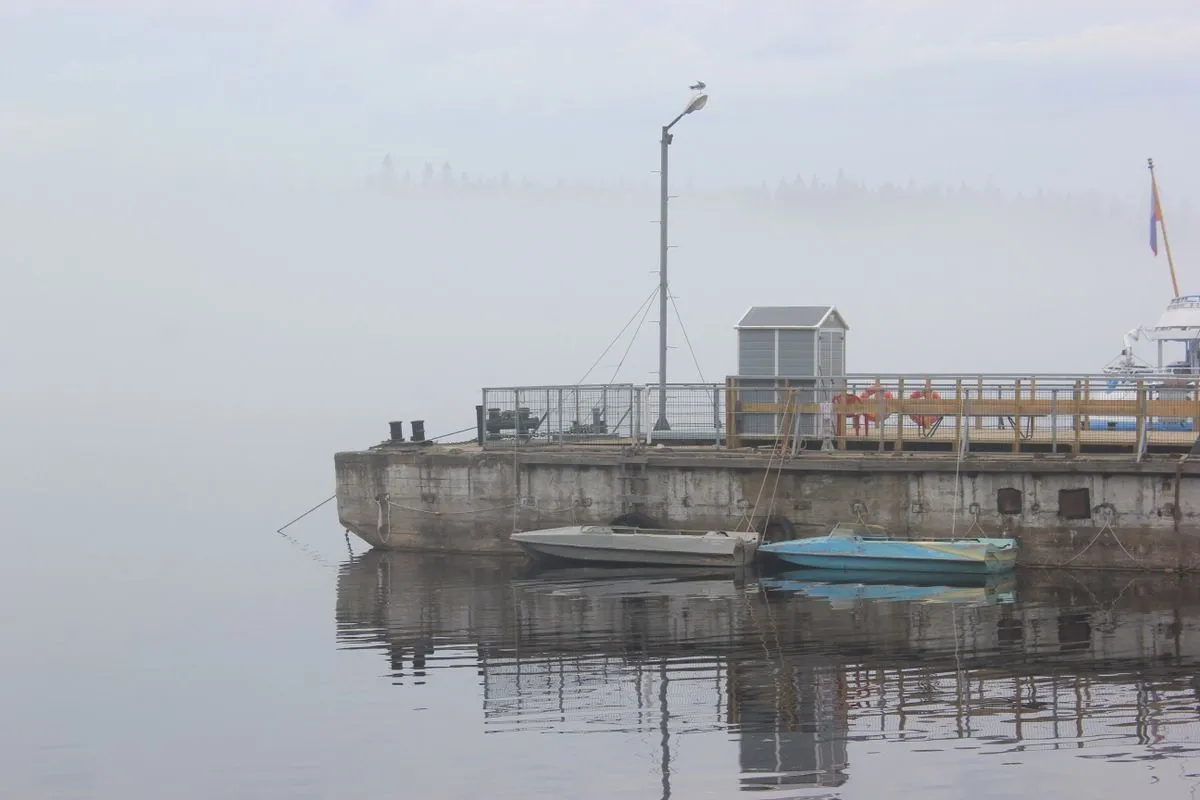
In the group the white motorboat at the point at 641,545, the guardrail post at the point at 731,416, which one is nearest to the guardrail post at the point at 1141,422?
the white motorboat at the point at 641,545

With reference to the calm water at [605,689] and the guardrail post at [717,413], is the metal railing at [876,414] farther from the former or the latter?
the calm water at [605,689]

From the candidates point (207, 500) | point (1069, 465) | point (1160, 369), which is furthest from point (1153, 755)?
point (207, 500)

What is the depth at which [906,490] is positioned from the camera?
31047 millimetres

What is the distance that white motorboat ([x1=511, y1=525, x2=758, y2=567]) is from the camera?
31.6m

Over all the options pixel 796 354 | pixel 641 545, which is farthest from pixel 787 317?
pixel 641 545

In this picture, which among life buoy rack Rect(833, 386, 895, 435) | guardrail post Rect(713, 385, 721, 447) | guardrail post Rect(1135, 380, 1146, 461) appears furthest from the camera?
guardrail post Rect(713, 385, 721, 447)

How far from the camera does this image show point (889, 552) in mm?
30266

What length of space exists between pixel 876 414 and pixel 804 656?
1025 cm

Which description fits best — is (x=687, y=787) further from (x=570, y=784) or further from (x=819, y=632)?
(x=819, y=632)

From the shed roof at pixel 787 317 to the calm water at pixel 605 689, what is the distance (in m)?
5.87

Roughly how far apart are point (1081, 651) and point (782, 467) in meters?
9.75

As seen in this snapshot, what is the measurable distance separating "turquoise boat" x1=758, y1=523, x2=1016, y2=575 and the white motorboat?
24.2 inches

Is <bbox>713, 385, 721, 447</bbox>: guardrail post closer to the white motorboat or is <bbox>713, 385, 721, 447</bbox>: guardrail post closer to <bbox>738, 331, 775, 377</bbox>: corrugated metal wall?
<bbox>738, 331, 775, 377</bbox>: corrugated metal wall

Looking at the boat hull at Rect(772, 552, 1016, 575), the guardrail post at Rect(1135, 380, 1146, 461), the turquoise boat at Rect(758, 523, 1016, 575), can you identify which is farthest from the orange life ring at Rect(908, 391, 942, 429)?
the guardrail post at Rect(1135, 380, 1146, 461)
